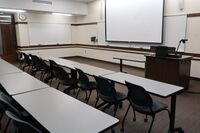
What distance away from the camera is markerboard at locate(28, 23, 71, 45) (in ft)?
28.8

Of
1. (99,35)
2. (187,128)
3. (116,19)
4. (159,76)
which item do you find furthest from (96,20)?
(187,128)


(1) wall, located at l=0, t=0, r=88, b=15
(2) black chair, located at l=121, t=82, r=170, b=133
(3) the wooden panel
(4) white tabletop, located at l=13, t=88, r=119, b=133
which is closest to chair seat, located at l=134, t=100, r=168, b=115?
(2) black chair, located at l=121, t=82, r=170, b=133

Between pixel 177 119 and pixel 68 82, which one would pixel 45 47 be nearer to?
pixel 68 82

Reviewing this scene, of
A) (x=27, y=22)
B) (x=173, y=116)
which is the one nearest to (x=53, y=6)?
(x=27, y=22)

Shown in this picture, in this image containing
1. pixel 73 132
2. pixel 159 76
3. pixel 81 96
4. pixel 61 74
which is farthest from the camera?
pixel 159 76

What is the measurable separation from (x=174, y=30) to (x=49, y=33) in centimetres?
636

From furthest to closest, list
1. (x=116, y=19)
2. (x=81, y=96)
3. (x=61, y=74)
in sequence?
1. (x=116, y=19)
2. (x=81, y=96)
3. (x=61, y=74)

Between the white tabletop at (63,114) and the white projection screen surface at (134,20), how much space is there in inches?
191

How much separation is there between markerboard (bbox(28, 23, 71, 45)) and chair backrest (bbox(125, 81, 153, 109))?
757 centimetres

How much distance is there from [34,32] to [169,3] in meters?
6.40

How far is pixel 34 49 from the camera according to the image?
8828 mm

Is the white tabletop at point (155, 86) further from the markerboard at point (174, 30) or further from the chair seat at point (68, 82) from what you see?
the markerboard at point (174, 30)

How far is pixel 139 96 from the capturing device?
2.34 metres

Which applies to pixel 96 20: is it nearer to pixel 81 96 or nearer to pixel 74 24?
pixel 74 24
